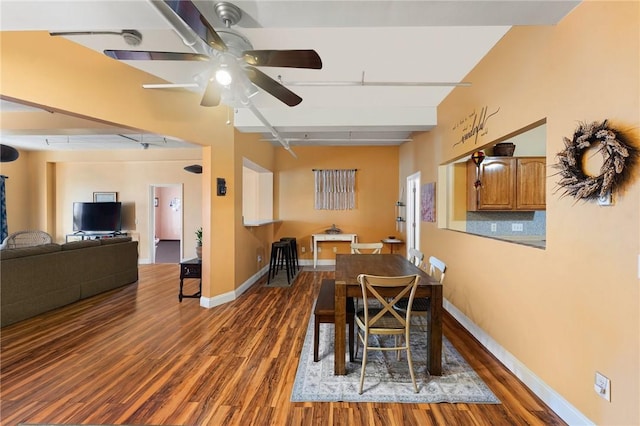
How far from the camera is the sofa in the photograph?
3198 mm

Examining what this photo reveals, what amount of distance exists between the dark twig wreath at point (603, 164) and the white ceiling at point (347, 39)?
86 centimetres

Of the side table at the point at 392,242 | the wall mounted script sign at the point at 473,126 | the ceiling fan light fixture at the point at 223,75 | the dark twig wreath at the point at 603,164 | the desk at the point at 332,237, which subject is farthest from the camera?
the desk at the point at 332,237

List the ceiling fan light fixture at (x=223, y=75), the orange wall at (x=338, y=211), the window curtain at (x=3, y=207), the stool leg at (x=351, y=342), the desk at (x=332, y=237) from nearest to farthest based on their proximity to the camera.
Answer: the ceiling fan light fixture at (x=223, y=75)
the stool leg at (x=351, y=342)
the window curtain at (x=3, y=207)
the desk at (x=332, y=237)
the orange wall at (x=338, y=211)

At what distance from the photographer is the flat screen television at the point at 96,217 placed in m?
6.70

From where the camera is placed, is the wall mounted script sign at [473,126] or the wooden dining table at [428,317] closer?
the wooden dining table at [428,317]

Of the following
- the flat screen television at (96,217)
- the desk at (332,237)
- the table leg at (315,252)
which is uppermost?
the flat screen television at (96,217)

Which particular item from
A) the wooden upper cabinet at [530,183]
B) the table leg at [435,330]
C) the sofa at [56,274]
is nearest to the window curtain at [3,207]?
the sofa at [56,274]

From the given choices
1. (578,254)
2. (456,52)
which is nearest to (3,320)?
(578,254)

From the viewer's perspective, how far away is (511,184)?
363 cm

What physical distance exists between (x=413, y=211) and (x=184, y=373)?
4.64 metres

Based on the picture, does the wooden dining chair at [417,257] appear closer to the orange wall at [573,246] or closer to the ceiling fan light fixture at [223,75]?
the orange wall at [573,246]

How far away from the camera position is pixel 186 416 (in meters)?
1.83

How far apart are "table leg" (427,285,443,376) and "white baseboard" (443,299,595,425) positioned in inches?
25.2

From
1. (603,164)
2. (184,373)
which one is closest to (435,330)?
(603,164)
